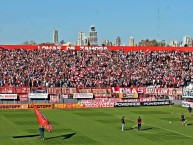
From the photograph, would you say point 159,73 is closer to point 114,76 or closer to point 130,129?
point 114,76

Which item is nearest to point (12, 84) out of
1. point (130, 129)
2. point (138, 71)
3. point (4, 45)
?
point (4, 45)

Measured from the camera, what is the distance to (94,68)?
3529 inches

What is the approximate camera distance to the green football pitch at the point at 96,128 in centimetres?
3978

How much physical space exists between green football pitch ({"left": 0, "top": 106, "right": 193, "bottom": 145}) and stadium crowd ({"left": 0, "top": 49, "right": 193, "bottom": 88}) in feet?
51.8

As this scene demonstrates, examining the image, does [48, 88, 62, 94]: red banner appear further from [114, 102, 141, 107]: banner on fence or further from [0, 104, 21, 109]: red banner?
[0, 104, 21, 109]: red banner

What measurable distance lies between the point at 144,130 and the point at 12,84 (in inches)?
1497

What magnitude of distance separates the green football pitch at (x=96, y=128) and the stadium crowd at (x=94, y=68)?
1578 centimetres

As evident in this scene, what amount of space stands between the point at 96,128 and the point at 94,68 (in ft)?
137

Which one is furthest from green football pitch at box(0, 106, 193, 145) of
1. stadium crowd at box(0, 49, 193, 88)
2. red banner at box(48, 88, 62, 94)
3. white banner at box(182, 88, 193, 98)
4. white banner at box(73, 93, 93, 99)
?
stadium crowd at box(0, 49, 193, 88)

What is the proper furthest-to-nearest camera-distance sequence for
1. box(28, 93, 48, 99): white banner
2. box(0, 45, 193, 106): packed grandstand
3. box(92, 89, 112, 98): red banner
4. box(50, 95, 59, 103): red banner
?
box(92, 89, 112, 98): red banner → box(0, 45, 193, 106): packed grandstand → box(50, 95, 59, 103): red banner → box(28, 93, 48, 99): white banner

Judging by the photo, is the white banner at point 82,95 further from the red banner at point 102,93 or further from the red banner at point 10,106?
the red banner at point 10,106

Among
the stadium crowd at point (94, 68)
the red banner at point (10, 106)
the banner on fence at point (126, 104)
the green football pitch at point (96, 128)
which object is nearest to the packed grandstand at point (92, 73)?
the stadium crowd at point (94, 68)

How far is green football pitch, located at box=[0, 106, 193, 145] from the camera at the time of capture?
3978 centimetres

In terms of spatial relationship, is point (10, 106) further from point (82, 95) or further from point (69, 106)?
point (82, 95)
